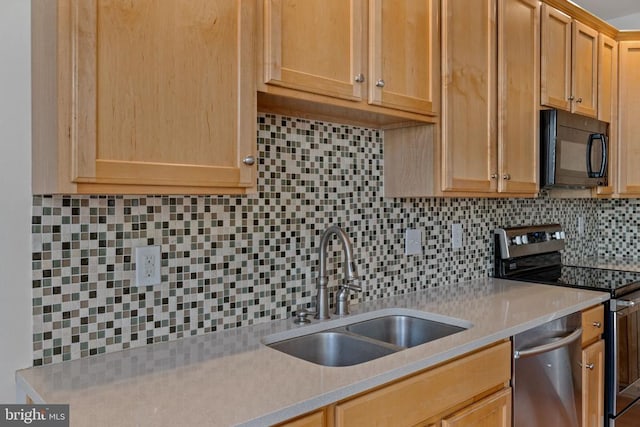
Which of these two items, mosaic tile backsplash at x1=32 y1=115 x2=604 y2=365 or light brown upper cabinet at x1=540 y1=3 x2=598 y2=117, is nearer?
mosaic tile backsplash at x1=32 y1=115 x2=604 y2=365

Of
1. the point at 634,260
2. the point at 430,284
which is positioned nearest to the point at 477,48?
the point at 430,284

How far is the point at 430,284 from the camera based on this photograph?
2.33 m

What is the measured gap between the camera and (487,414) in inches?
63.4

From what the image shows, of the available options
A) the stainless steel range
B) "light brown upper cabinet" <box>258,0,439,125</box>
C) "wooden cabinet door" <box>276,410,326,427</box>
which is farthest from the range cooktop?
"wooden cabinet door" <box>276,410,326,427</box>

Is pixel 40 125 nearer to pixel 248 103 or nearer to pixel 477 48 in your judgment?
pixel 248 103

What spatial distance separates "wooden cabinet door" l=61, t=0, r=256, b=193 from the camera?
1.05 m

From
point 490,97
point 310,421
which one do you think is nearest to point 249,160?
point 310,421

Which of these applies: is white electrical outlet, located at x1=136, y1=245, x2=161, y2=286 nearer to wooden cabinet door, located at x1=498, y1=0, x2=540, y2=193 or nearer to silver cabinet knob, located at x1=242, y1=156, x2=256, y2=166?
silver cabinet knob, located at x1=242, y1=156, x2=256, y2=166

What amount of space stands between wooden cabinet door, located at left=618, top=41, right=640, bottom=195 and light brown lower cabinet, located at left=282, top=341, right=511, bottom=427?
2017 mm

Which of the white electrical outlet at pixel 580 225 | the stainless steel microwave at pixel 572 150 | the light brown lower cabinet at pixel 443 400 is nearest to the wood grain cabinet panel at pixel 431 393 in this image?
the light brown lower cabinet at pixel 443 400

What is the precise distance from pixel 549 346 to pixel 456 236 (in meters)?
0.75

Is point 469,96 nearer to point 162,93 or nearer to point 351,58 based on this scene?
point 351,58

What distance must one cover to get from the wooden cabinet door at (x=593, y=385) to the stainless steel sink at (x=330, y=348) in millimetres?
1082

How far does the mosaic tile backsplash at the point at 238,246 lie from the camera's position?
1306 millimetres
